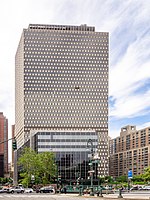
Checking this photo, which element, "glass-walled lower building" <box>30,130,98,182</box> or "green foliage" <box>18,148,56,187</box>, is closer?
"green foliage" <box>18,148,56,187</box>

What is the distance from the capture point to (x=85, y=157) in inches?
6865

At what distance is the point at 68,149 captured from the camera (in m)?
174

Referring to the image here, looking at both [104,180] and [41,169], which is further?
[104,180]

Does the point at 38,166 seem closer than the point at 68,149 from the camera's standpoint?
Yes

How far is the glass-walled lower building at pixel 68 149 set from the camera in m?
173

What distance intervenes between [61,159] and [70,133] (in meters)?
11.1

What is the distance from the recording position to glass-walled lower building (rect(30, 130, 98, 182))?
173 m

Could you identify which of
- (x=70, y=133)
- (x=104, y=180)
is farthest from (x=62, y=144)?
(x=104, y=180)

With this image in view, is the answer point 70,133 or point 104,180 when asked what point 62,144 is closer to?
point 70,133

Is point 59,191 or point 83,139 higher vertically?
point 83,139

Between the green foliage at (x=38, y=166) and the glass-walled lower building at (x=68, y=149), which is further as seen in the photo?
the glass-walled lower building at (x=68, y=149)

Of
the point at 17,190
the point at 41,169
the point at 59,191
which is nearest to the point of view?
the point at 59,191

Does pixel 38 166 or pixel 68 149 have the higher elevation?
pixel 68 149

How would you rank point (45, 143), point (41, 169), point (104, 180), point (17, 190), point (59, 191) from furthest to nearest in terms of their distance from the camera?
point (104, 180), point (45, 143), point (41, 169), point (17, 190), point (59, 191)
